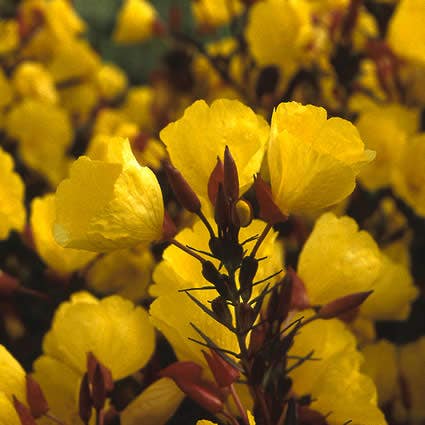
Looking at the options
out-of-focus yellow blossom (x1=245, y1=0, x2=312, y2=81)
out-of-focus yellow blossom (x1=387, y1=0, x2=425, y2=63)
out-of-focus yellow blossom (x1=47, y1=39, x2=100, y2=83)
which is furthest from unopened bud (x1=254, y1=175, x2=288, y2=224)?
out-of-focus yellow blossom (x1=47, y1=39, x2=100, y2=83)

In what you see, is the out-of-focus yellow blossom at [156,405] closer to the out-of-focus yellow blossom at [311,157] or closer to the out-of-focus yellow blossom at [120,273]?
the out-of-focus yellow blossom at [311,157]

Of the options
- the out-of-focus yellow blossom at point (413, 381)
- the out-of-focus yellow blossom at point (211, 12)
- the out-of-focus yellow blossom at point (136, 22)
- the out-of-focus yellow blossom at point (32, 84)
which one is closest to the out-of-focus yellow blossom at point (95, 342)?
the out-of-focus yellow blossom at point (413, 381)

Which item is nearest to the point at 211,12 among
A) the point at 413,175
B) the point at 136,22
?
the point at 136,22

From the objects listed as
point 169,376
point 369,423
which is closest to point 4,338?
point 169,376

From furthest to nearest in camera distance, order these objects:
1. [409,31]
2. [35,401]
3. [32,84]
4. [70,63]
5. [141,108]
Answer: [141,108] < [70,63] < [32,84] < [409,31] < [35,401]

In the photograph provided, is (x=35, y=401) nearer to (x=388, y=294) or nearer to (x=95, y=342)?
(x=95, y=342)

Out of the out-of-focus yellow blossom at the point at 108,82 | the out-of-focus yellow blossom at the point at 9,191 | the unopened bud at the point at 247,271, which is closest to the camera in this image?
the unopened bud at the point at 247,271

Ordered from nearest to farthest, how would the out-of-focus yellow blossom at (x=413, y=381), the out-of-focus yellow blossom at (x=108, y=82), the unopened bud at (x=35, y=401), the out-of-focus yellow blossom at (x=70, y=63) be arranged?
1. the unopened bud at (x=35, y=401)
2. the out-of-focus yellow blossom at (x=413, y=381)
3. the out-of-focus yellow blossom at (x=70, y=63)
4. the out-of-focus yellow blossom at (x=108, y=82)
